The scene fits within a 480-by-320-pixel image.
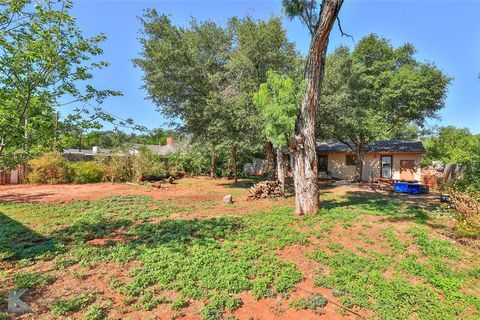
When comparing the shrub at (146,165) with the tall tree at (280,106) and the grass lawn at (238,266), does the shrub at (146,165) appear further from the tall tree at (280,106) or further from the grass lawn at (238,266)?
the tall tree at (280,106)

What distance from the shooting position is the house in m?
18.2

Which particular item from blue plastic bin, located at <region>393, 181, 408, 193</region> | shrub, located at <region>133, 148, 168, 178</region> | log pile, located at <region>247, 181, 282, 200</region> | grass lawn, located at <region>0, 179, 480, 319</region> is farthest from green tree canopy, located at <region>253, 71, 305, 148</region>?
shrub, located at <region>133, 148, 168, 178</region>

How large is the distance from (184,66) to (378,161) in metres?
16.3

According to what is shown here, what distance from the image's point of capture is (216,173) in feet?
71.8

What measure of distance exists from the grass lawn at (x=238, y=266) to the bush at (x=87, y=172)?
276 inches

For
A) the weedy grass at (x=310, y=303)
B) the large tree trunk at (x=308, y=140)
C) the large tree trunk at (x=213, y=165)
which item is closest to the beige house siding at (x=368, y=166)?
the large tree trunk at (x=213, y=165)

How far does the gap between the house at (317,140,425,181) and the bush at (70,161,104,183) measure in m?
17.2

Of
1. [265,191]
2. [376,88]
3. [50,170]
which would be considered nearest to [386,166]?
[376,88]

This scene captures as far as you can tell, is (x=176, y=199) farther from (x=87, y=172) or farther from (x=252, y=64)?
(x=87, y=172)

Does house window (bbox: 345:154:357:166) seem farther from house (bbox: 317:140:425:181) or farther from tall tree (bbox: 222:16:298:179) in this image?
tall tree (bbox: 222:16:298:179)

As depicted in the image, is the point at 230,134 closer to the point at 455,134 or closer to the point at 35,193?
the point at 35,193

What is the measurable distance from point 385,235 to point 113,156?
14.7 metres

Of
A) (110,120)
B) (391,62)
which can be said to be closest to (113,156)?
(110,120)

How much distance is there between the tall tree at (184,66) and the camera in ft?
40.8
